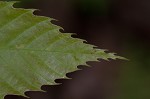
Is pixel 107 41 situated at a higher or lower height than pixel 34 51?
lower

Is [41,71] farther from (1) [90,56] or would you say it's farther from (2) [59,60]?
(1) [90,56]

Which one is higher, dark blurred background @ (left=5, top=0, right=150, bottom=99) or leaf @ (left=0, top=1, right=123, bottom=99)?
leaf @ (left=0, top=1, right=123, bottom=99)

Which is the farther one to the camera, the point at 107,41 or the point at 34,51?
the point at 107,41

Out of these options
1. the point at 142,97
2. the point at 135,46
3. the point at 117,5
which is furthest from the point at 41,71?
the point at 117,5

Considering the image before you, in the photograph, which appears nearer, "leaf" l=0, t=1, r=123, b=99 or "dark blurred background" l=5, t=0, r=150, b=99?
"leaf" l=0, t=1, r=123, b=99
